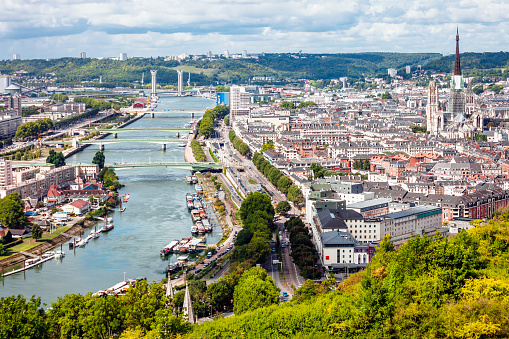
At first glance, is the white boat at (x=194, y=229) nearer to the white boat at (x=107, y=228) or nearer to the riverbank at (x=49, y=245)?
the white boat at (x=107, y=228)

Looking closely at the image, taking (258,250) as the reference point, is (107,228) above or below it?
below

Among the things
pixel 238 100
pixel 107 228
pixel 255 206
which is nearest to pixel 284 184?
pixel 255 206

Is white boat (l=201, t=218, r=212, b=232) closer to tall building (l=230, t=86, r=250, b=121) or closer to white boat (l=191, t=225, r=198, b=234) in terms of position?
white boat (l=191, t=225, r=198, b=234)

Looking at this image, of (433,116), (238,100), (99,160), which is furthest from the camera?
(238,100)

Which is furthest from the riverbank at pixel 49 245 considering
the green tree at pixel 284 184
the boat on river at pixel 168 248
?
the green tree at pixel 284 184

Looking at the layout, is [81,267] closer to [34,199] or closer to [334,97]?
[34,199]

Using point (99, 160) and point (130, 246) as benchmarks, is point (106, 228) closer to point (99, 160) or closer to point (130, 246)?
point (130, 246)
